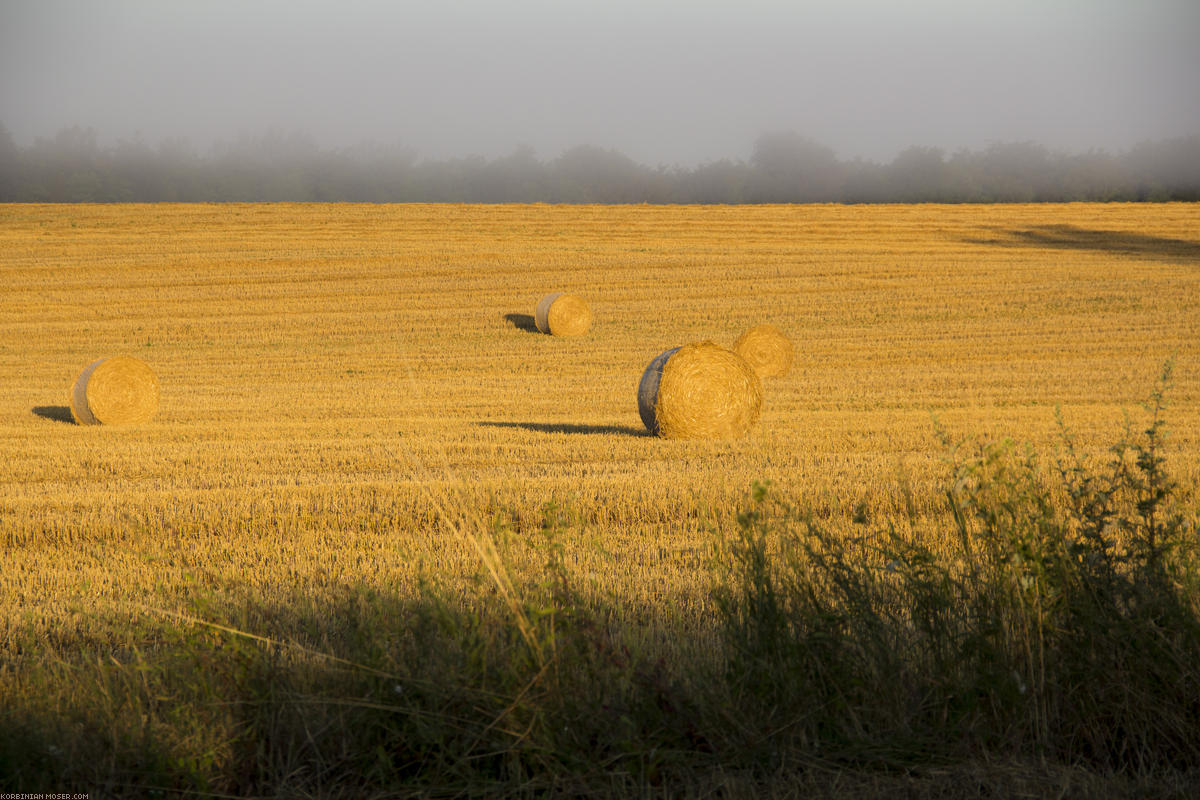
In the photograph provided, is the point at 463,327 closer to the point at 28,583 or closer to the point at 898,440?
the point at 898,440

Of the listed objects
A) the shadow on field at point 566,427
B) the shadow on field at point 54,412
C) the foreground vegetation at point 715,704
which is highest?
the foreground vegetation at point 715,704

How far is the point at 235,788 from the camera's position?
10.3 ft

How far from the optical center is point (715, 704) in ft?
10.7

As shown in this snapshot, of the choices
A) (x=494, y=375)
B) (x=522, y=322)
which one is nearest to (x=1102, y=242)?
(x=522, y=322)

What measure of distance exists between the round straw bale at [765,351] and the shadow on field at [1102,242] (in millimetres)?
22130

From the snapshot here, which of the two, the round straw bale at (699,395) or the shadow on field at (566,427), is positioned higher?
the round straw bale at (699,395)

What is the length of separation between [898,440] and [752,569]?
9444mm

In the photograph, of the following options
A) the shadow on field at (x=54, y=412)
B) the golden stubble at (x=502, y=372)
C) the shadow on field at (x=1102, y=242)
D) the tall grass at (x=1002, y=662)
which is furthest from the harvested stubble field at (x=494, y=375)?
the tall grass at (x=1002, y=662)

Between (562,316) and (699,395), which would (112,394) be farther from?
(562,316)

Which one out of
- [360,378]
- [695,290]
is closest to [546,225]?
[695,290]

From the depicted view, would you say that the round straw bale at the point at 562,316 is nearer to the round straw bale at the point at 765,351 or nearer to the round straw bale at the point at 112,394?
the round straw bale at the point at 765,351

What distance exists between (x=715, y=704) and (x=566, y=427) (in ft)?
37.4

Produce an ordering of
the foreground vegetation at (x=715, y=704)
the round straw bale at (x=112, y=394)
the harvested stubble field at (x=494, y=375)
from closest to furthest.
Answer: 1. the foreground vegetation at (x=715, y=704)
2. the harvested stubble field at (x=494, y=375)
3. the round straw bale at (x=112, y=394)

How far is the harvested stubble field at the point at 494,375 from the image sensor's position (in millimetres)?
6977
